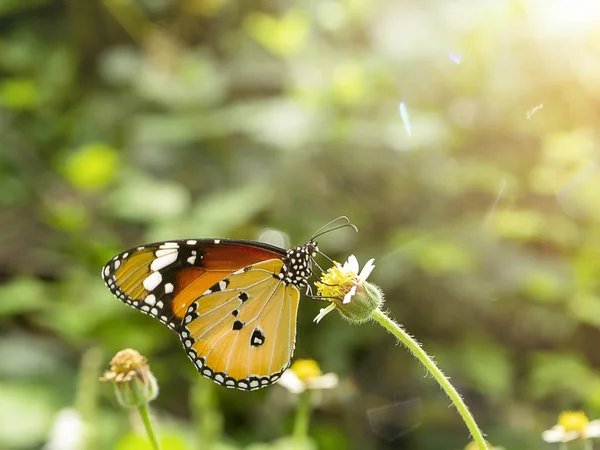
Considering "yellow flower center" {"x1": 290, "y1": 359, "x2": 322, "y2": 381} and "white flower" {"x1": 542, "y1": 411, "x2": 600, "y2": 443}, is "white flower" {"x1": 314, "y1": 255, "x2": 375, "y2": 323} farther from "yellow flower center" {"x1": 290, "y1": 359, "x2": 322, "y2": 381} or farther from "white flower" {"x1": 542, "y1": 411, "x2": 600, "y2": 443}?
"white flower" {"x1": 542, "y1": 411, "x2": 600, "y2": 443}

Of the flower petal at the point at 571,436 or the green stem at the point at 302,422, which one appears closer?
the flower petal at the point at 571,436

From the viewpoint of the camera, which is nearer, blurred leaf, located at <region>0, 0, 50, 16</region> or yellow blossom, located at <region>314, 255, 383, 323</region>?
yellow blossom, located at <region>314, 255, 383, 323</region>

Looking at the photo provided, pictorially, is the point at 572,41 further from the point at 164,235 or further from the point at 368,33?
the point at 164,235

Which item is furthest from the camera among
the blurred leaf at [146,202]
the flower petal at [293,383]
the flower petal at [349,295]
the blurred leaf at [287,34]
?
the blurred leaf at [287,34]

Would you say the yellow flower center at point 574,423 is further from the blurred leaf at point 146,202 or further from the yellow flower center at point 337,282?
the blurred leaf at point 146,202


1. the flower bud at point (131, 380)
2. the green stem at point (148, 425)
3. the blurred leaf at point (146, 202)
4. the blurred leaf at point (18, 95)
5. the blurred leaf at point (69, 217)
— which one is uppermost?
the blurred leaf at point (18, 95)

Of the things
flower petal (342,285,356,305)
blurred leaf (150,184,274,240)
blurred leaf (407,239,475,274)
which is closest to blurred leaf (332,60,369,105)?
blurred leaf (150,184,274,240)

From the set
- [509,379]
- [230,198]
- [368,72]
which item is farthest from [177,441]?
[368,72]

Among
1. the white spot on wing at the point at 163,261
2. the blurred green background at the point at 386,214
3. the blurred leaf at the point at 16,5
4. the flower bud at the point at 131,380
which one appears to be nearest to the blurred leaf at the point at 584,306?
the blurred green background at the point at 386,214
